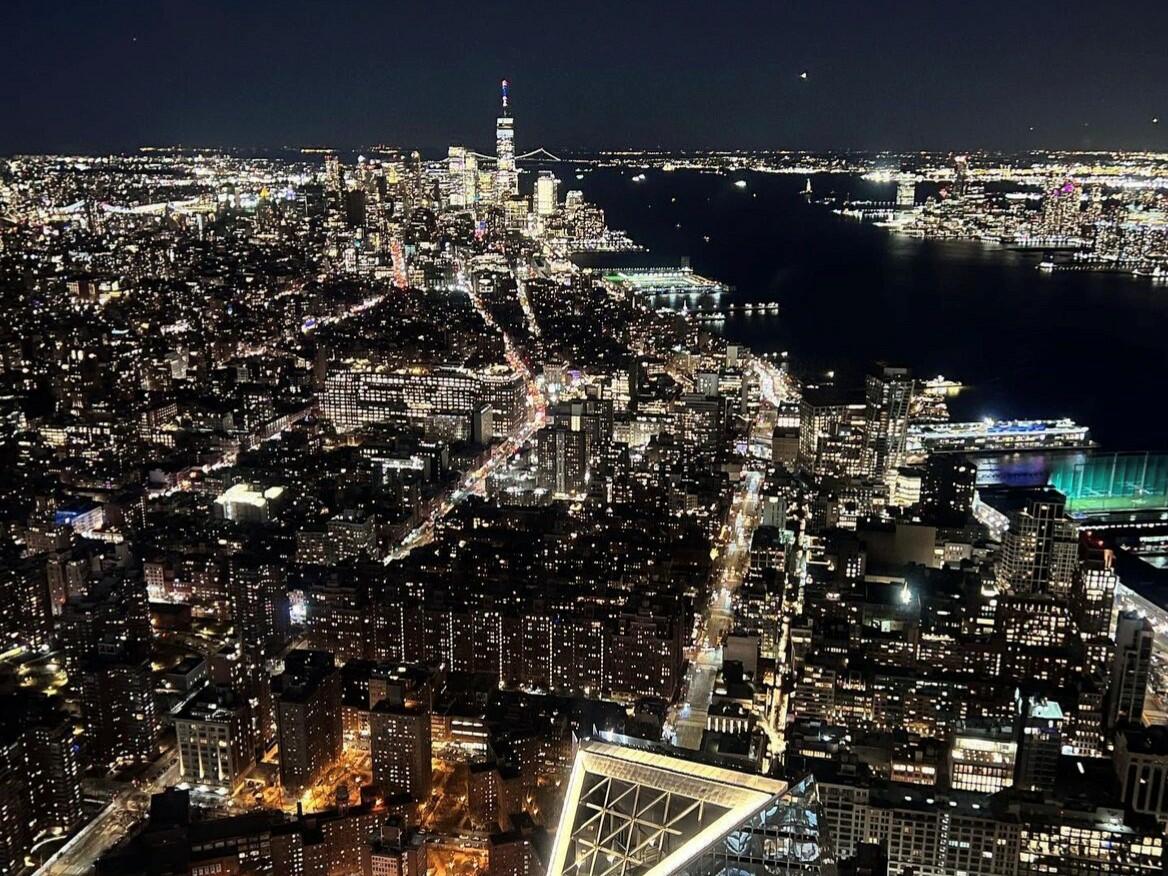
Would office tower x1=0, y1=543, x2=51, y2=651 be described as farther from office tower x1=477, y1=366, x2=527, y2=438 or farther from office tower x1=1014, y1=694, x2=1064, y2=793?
office tower x1=1014, y1=694, x2=1064, y2=793

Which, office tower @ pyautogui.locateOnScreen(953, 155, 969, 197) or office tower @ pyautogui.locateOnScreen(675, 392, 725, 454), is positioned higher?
office tower @ pyautogui.locateOnScreen(953, 155, 969, 197)

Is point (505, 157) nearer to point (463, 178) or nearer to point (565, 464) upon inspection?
point (463, 178)

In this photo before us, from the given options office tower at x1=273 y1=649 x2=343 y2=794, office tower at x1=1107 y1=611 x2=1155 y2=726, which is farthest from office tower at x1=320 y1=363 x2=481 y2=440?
office tower at x1=1107 y1=611 x2=1155 y2=726

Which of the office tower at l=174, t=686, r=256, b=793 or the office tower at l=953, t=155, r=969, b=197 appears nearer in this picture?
the office tower at l=174, t=686, r=256, b=793

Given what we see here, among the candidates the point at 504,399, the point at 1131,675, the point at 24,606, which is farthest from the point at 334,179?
the point at 1131,675

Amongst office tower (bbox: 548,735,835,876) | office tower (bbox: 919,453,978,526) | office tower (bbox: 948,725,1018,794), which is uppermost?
office tower (bbox: 548,735,835,876)

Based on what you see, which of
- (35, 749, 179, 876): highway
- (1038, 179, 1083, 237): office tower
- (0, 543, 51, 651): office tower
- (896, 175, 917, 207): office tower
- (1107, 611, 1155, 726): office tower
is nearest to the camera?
(35, 749, 179, 876): highway

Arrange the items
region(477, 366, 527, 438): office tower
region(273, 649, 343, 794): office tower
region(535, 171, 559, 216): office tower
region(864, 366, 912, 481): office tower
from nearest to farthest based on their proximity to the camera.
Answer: region(273, 649, 343, 794): office tower → region(864, 366, 912, 481): office tower → region(477, 366, 527, 438): office tower → region(535, 171, 559, 216): office tower
